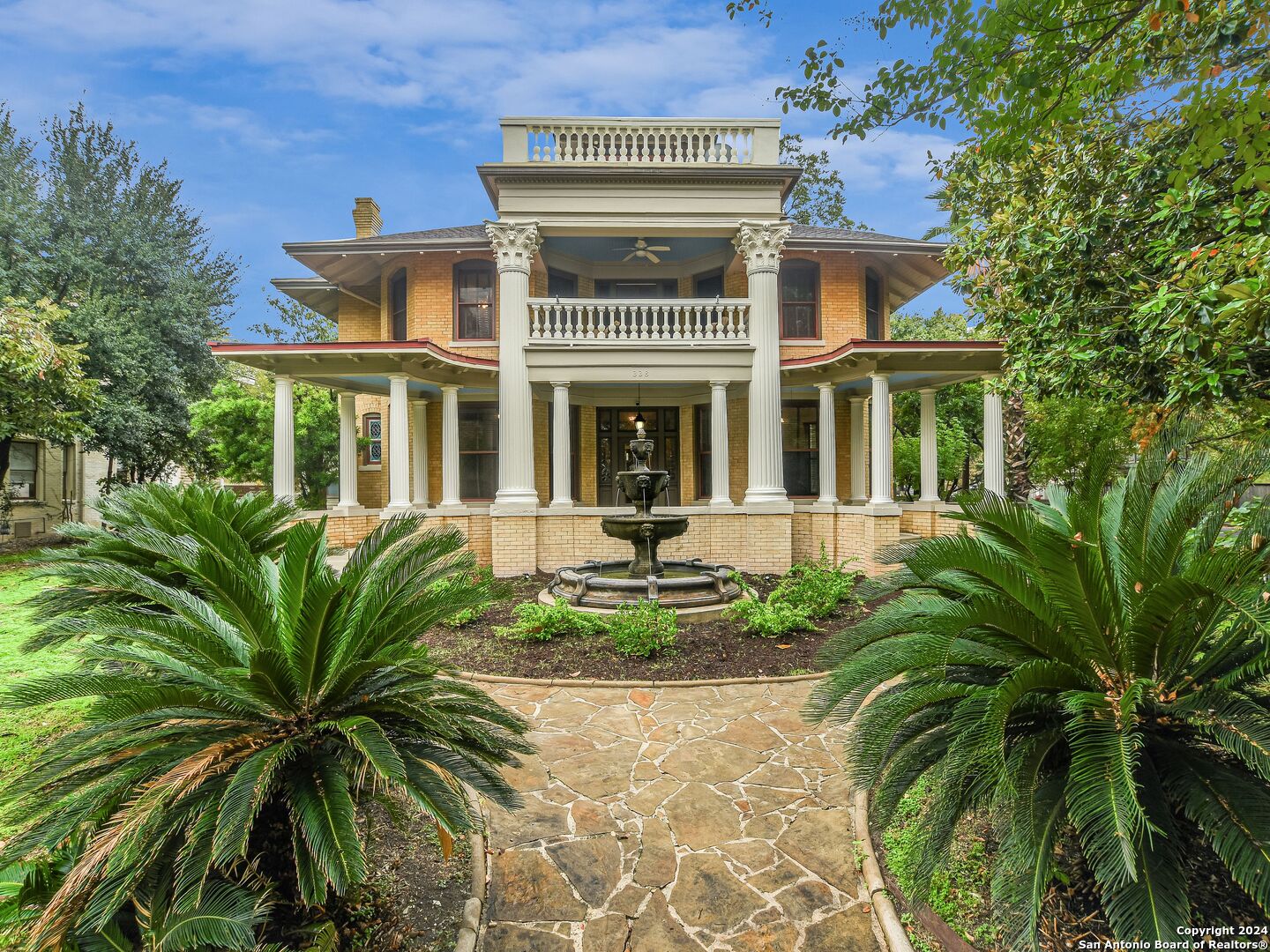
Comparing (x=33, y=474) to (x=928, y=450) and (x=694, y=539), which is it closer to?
(x=694, y=539)

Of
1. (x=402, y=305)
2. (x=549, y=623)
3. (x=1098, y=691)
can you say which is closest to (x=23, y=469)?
(x=402, y=305)

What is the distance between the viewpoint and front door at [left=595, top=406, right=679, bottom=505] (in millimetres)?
15922

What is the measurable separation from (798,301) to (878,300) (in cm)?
244

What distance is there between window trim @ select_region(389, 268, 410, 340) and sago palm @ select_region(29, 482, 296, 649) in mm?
9696

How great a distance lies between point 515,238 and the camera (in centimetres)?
1252

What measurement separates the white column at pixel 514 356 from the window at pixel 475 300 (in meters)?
2.27

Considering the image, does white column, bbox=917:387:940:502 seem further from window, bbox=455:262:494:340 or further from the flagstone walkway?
window, bbox=455:262:494:340

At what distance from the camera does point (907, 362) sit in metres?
12.2

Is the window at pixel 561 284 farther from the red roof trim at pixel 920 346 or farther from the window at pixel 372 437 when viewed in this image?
the red roof trim at pixel 920 346

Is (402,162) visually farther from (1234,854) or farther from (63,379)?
(1234,854)

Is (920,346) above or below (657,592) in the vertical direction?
above

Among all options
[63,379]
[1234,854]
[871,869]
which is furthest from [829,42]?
[63,379]

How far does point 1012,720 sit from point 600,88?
44.4 ft

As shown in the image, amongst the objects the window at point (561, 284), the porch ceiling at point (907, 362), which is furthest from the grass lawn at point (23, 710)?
the porch ceiling at point (907, 362)
